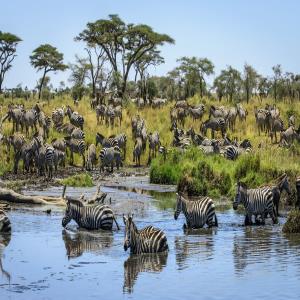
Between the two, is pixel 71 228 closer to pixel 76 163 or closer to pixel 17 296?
pixel 17 296

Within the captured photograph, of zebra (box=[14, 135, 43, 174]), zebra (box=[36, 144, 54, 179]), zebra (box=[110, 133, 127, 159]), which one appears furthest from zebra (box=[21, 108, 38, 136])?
zebra (box=[36, 144, 54, 179])

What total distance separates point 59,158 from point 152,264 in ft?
62.2

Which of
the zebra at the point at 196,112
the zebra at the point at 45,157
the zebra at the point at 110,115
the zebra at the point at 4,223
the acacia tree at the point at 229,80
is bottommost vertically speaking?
the zebra at the point at 4,223

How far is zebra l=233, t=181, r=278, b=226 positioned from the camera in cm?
1823

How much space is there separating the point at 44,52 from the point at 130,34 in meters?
10.4

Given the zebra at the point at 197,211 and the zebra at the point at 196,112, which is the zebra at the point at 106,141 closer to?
the zebra at the point at 196,112

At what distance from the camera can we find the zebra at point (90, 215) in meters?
17.1

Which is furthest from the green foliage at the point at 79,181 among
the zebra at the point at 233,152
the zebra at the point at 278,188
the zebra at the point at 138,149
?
the zebra at the point at 278,188

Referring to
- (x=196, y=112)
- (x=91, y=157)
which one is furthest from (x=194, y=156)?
(x=196, y=112)

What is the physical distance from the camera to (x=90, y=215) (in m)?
17.3

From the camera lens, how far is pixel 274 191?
63.0 feet

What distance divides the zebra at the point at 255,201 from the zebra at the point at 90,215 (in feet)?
9.33

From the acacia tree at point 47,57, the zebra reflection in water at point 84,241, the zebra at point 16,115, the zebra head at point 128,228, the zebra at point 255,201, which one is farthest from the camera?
→ the acacia tree at point 47,57

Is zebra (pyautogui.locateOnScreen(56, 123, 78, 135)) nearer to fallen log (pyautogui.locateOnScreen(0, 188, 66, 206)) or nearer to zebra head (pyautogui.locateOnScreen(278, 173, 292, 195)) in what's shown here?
fallen log (pyautogui.locateOnScreen(0, 188, 66, 206))
